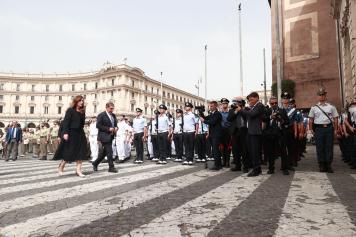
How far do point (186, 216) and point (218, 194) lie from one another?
131cm

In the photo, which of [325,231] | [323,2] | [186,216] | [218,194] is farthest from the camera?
[323,2]

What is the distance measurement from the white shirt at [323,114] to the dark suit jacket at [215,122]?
2.32 meters

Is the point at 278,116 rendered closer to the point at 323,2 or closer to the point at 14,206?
the point at 14,206

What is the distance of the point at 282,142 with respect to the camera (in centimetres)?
729

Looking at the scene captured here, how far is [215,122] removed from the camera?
8086 millimetres

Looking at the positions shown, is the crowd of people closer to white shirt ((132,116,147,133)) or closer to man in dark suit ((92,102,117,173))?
man in dark suit ((92,102,117,173))

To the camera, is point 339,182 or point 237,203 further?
point 339,182

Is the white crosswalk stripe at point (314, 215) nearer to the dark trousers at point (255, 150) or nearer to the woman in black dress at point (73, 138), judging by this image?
the dark trousers at point (255, 150)

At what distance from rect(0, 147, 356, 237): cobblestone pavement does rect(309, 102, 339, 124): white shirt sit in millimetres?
2179

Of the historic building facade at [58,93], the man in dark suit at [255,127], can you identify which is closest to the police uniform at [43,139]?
the man in dark suit at [255,127]

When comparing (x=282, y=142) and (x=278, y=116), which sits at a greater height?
(x=278, y=116)

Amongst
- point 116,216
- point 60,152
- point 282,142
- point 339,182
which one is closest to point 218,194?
point 116,216

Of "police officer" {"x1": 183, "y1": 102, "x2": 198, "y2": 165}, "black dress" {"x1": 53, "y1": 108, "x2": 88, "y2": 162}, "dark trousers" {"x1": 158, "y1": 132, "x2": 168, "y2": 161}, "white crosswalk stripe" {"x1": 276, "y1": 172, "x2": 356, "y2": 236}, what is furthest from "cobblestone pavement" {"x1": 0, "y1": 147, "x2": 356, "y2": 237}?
"dark trousers" {"x1": 158, "y1": 132, "x2": 168, "y2": 161}

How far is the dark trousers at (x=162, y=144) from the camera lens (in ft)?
34.3
